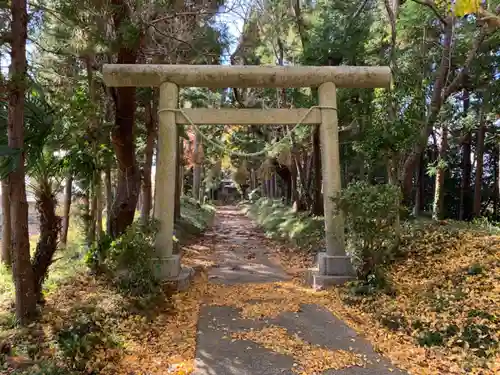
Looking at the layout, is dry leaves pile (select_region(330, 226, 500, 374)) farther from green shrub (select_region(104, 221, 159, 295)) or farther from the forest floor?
green shrub (select_region(104, 221, 159, 295))

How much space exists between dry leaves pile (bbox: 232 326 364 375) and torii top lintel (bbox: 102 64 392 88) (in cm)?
414

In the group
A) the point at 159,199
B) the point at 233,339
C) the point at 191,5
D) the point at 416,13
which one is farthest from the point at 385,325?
the point at 416,13

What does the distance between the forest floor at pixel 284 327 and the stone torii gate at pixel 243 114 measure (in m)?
0.67

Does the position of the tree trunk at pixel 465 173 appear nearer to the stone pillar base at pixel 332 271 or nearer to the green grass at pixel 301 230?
the green grass at pixel 301 230

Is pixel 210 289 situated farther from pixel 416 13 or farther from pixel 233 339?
pixel 416 13

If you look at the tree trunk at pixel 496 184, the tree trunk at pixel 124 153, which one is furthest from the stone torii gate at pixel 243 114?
the tree trunk at pixel 496 184

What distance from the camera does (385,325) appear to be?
16.2ft

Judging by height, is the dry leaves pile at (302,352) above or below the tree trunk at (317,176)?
below

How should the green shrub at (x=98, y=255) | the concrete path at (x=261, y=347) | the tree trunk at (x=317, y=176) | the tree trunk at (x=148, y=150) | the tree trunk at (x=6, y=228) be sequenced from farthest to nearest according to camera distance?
the tree trunk at (x=317, y=176) → the tree trunk at (x=148, y=150) → the tree trunk at (x=6, y=228) → the green shrub at (x=98, y=255) → the concrete path at (x=261, y=347)

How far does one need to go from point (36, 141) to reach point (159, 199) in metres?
2.55

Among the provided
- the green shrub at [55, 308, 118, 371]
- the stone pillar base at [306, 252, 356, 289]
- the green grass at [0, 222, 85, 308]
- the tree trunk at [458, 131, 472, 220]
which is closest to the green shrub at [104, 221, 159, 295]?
the green grass at [0, 222, 85, 308]

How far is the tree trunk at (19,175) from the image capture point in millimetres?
4031

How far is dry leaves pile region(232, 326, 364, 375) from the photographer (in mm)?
3800

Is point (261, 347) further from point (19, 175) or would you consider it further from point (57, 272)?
point (57, 272)
